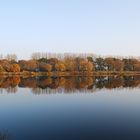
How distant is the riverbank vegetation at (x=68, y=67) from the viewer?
4678 cm

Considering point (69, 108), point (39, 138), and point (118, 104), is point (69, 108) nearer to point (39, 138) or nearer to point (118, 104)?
point (118, 104)

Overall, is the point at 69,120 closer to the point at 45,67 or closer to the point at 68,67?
the point at 45,67

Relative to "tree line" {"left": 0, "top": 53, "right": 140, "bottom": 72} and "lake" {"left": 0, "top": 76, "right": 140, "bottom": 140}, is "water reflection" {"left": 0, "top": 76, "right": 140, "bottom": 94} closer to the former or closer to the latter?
"lake" {"left": 0, "top": 76, "right": 140, "bottom": 140}

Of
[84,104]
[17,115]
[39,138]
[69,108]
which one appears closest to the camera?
[39,138]

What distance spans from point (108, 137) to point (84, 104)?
6.57 meters

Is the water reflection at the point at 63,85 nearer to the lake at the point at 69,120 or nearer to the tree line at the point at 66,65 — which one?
the lake at the point at 69,120

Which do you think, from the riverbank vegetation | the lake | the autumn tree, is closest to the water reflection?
the lake

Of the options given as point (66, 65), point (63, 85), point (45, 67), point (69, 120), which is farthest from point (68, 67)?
point (69, 120)

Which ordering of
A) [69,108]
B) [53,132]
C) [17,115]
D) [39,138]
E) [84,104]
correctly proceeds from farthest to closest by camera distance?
[84,104] → [69,108] → [17,115] → [53,132] → [39,138]

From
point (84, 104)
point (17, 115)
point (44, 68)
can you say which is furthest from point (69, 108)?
point (44, 68)

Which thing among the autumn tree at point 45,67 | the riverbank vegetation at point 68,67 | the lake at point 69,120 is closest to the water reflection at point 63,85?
the lake at point 69,120

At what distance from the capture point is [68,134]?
912 centimetres

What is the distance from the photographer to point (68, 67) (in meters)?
51.5

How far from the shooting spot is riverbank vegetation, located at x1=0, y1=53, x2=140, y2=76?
4678 cm
